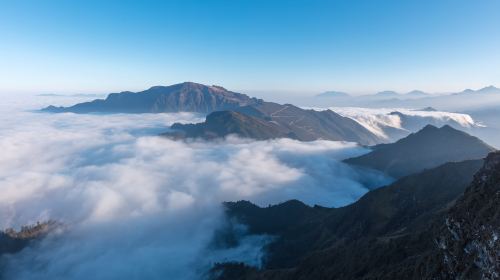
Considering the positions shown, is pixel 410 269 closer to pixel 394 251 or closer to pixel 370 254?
pixel 394 251

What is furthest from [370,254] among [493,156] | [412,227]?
[493,156]

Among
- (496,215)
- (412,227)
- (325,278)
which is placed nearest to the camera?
(496,215)

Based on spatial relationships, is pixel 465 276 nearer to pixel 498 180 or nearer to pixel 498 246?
pixel 498 246

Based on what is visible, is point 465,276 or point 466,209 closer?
point 465,276

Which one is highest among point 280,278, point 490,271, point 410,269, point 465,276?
point 490,271

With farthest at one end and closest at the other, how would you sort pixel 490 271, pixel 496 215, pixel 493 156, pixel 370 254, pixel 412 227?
1. pixel 412 227
2. pixel 370 254
3. pixel 493 156
4. pixel 496 215
5. pixel 490 271

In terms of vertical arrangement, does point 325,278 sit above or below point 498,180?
below
